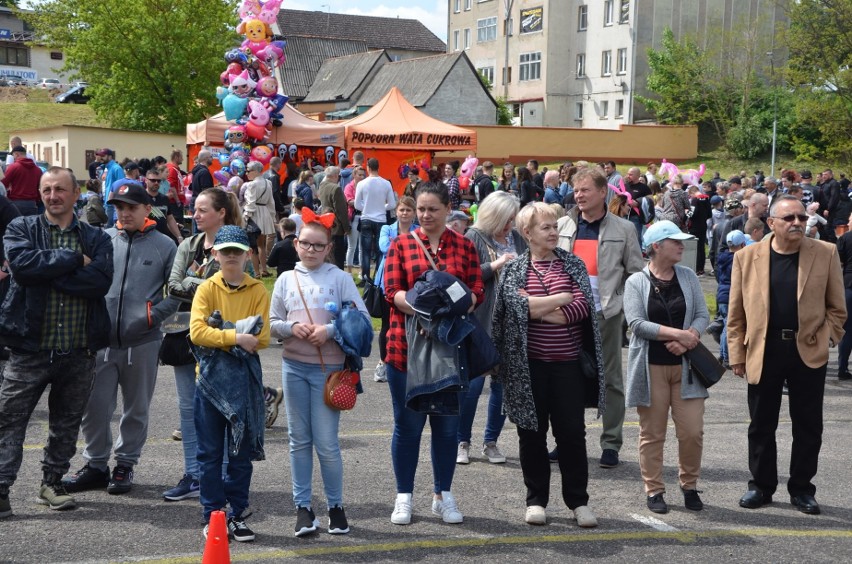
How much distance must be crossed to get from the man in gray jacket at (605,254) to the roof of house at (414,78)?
49.2 metres

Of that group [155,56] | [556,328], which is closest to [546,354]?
[556,328]

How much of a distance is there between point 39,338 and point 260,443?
147 cm

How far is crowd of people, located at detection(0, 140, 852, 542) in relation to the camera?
18.9ft

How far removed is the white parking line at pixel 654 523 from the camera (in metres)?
6.11

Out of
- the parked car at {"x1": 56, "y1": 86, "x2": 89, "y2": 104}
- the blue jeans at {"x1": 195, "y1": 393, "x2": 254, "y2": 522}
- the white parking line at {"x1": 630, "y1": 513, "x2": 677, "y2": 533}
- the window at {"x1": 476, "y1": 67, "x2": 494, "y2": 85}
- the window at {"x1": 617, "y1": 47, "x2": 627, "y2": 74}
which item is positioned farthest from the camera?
the parked car at {"x1": 56, "y1": 86, "x2": 89, "y2": 104}

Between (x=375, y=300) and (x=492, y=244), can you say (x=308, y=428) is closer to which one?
(x=375, y=300)

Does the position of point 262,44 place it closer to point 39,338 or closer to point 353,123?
point 353,123

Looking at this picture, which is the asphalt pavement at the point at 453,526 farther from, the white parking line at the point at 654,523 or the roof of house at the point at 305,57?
the roof of house at the point at 305,57

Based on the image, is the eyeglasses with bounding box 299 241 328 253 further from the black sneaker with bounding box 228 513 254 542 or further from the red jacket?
the red jacket

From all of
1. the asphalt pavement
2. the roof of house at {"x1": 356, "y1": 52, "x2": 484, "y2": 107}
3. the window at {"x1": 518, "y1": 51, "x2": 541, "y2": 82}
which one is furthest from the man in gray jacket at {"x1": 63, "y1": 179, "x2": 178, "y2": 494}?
the window at {"x1": 518, "y1": 51, "x2": 541, "y2": 82}

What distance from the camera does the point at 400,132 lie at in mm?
27062

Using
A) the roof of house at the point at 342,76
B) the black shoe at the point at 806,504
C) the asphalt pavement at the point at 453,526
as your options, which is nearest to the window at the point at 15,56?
the roof of house at the point at 342,76

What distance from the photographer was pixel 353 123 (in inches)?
1057

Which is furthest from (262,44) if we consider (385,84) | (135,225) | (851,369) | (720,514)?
(385,84)
